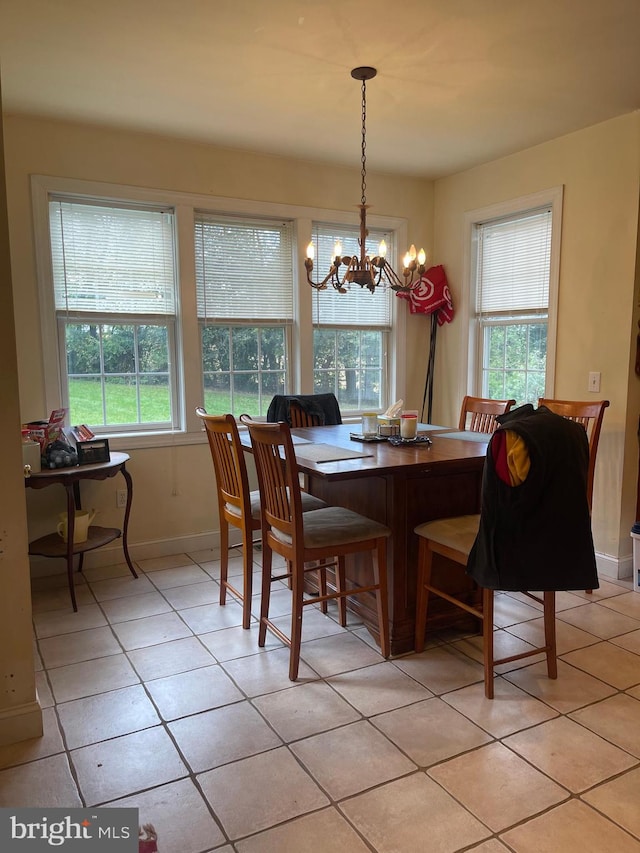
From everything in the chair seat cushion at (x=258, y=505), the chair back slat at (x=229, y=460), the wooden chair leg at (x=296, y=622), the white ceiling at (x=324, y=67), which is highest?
the white ceiling at (x=324, y=67)

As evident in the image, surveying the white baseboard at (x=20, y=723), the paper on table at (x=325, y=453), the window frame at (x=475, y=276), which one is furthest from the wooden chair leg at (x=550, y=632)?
the white baseboard at (x=20, y=723)

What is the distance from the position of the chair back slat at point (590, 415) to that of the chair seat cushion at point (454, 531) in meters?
A: 0.93

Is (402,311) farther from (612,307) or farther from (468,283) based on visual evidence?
(612,307)

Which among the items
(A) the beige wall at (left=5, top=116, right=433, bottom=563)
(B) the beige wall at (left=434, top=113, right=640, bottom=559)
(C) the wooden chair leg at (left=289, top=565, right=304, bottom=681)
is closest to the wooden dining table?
(C) the wooden chair leg at (left=289, top=565, right=304, bottom=681)

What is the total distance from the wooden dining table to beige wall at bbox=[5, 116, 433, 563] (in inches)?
51.2

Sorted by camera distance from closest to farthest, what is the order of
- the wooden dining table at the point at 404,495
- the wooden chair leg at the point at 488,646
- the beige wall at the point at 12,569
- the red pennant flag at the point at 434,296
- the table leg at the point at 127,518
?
the beige wall at the point at 12,569, the wooden chair leg at the point at 488,646, the wooden dining table at the point at 404,495, the table leg at the point at 127,518, the red pennant flag at the point at 434,296

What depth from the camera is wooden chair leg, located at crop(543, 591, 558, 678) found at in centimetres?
240

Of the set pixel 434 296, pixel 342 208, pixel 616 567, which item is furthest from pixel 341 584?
pixel 342 208

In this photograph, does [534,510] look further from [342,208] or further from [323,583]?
[342,208]

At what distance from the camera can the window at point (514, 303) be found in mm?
3898

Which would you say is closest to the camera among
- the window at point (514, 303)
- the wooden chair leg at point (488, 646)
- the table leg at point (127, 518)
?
the wooden chair leg at point (488, 646)

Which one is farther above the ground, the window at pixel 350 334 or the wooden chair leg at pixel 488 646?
the window at pixel 350 334

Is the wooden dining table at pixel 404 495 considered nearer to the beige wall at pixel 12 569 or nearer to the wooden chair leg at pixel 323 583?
the wooden chair leg at pixel 323 583

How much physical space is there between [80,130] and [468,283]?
106 inches
